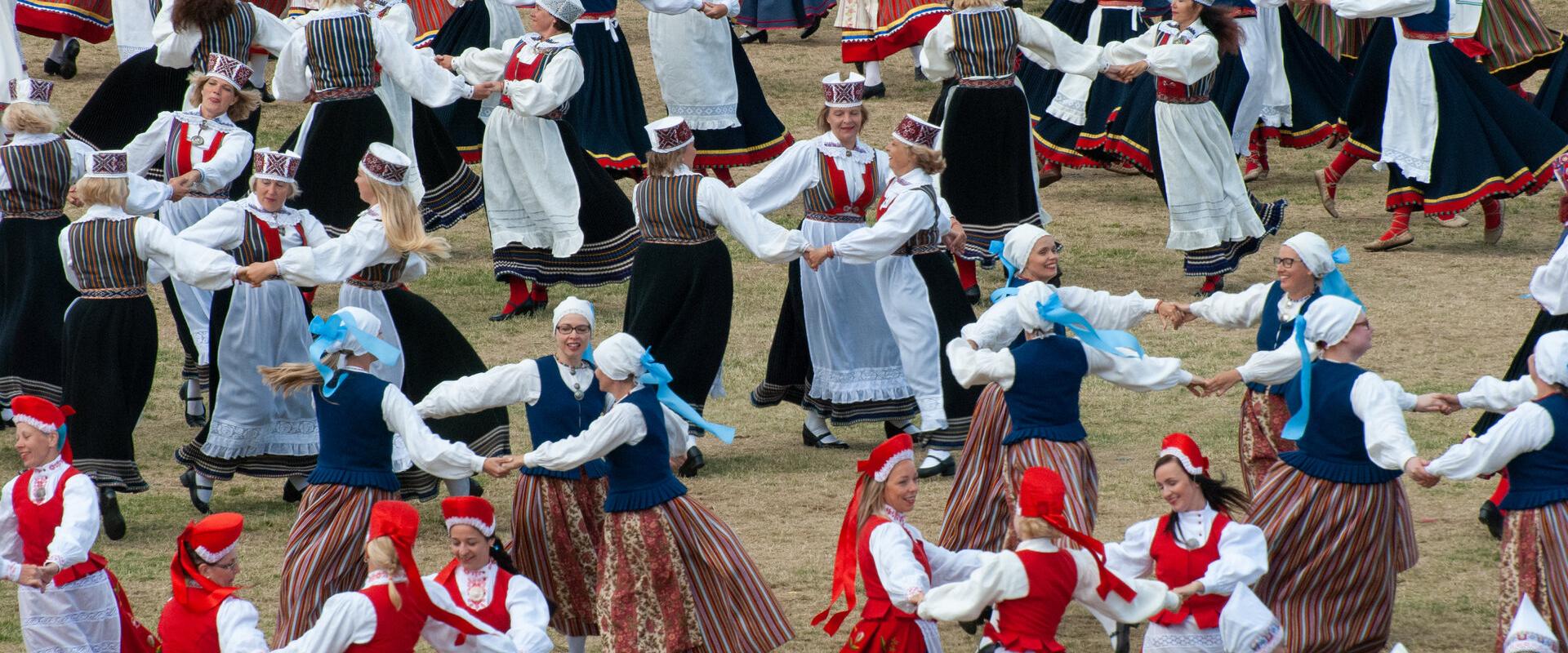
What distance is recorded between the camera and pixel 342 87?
8.66m

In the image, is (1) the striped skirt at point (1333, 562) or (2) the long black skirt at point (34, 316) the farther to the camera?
(2) the long black skirt at point (34, 316)

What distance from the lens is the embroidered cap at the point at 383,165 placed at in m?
6.85

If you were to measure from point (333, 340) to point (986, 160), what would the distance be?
178 inches

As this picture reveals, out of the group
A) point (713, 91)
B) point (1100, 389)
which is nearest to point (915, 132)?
point (1100, 389)

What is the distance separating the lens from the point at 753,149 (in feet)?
35.7

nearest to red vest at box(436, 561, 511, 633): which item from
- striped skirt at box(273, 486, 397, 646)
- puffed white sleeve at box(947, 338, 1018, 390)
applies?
striped skirt at box(273, 486, 397, 646)

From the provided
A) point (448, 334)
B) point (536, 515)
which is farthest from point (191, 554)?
point (448, 334)

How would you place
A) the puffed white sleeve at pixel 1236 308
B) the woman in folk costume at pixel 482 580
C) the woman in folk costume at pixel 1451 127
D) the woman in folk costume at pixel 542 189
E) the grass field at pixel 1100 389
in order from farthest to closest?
the woman in folk costume at pixel 1451 127, the woman in folk costume at pixel 542 189, the grass field at pixel 1100 389, the puffed white sleeve at pixel 1236 308, the woman in folk costume at pixel 482 580

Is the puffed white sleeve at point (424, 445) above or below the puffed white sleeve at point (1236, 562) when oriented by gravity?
above

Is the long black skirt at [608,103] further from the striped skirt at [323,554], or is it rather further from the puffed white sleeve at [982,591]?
the puffed white sleeve at [982,591]

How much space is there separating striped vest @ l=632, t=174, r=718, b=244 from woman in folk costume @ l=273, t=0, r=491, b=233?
183cm

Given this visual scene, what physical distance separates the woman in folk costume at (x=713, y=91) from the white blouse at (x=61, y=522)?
585 centimetres

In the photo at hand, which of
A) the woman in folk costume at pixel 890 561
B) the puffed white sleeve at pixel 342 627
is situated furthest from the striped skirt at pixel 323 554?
the woman in folk costume at pixel 890 561

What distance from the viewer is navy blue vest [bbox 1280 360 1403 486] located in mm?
5281
